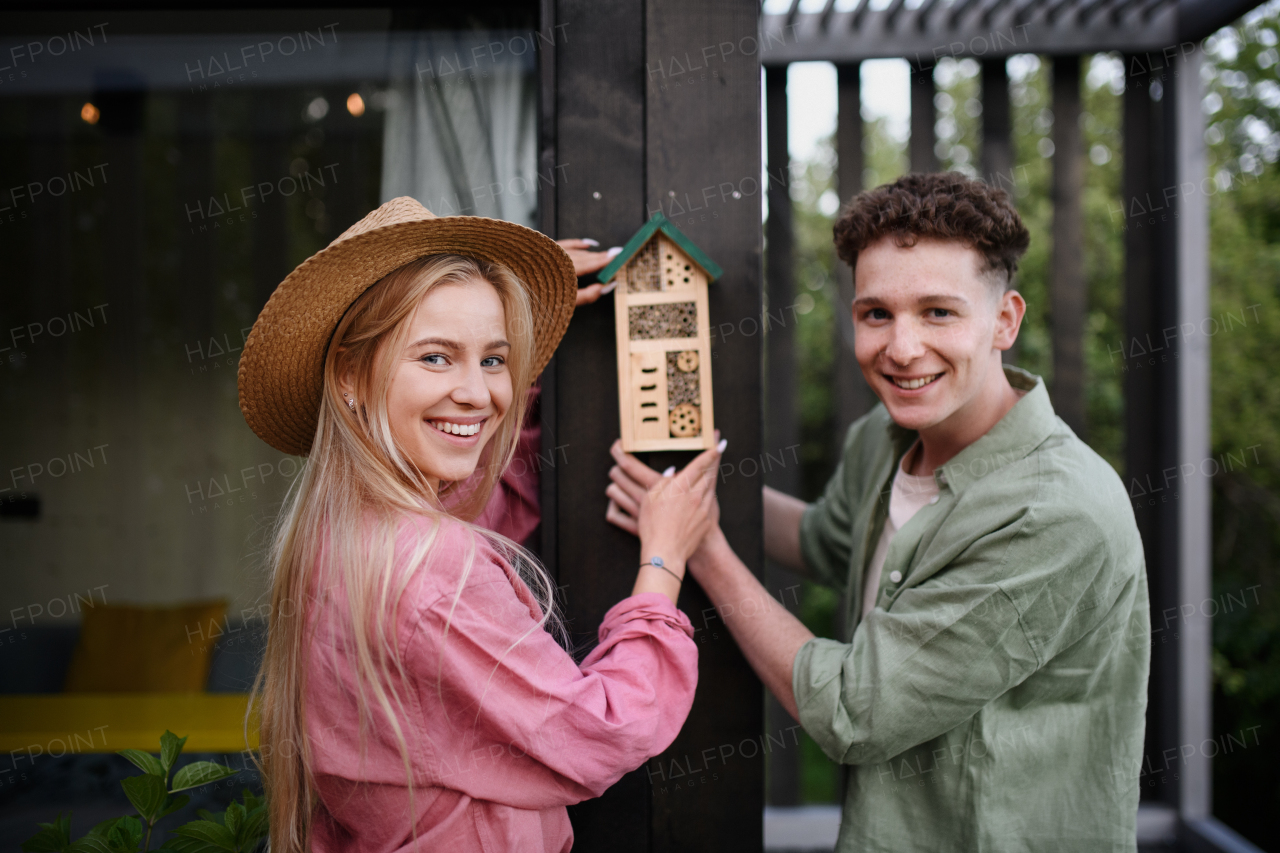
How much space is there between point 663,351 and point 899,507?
27.1 inches

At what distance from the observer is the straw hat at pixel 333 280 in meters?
1.26

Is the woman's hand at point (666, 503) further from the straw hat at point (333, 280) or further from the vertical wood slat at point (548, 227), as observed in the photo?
the straw hat at point (333, 280)

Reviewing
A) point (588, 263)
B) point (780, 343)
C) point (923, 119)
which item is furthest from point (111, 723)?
point (923, 119)

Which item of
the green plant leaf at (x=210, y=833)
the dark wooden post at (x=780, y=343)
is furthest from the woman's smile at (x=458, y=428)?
the dark wooden post at (x=780, y=343)

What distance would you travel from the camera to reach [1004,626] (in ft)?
4.70

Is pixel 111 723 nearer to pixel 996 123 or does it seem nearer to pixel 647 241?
pixel 647 241

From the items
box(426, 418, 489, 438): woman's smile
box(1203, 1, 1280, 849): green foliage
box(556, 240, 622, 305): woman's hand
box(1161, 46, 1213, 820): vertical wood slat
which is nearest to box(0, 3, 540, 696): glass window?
box(556, 240, 622, 305): woman's hand

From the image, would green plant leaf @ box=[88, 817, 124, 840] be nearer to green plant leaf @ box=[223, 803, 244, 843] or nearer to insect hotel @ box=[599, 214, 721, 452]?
green plant leaf @ box=[223, 803, 244, 843]

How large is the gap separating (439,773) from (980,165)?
3029 mm

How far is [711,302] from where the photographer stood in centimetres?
177

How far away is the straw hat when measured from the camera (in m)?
1.26

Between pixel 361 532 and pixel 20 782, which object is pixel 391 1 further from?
pixel 20 782

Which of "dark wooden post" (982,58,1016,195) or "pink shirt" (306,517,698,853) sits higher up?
"dark wooden post" (982,58,1016,195)

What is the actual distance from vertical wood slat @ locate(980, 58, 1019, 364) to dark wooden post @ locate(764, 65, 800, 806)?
0.79m
